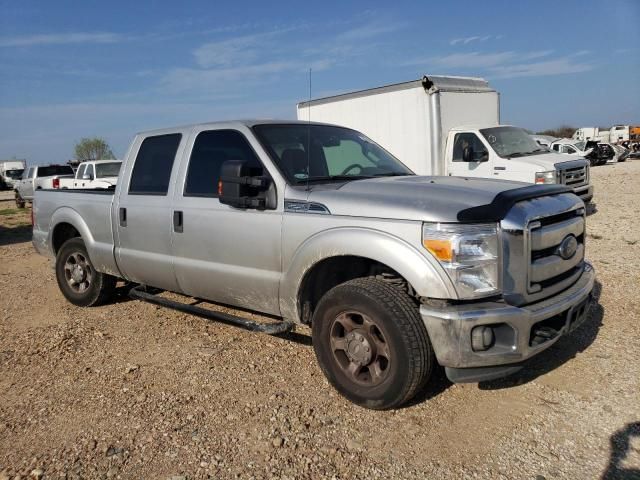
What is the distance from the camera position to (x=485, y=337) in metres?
3.00

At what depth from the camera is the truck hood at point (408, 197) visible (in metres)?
3.14

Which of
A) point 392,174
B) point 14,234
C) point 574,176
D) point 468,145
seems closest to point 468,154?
point 468,145

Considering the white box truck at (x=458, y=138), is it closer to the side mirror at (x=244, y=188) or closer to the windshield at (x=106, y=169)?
the windshield at (x=106, y=169)

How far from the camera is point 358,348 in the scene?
11.1ft

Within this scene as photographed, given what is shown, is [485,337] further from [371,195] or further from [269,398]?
[269,398]

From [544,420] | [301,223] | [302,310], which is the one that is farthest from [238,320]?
[544,420]

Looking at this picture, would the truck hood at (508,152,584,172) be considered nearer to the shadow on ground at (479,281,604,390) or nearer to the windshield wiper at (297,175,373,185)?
the shadow on ground at (479,281,604,390)

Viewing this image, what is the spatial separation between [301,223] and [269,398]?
1.20 meters

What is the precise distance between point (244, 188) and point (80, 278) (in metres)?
3.08

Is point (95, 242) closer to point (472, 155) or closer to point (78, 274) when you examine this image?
point (78, 274)

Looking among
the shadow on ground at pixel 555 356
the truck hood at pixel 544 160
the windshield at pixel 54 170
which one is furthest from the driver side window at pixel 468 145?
the windshield at pixel 54 170

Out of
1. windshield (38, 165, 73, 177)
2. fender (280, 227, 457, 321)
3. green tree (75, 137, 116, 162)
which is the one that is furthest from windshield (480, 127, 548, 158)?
green tree (75, 137, 116, 162)

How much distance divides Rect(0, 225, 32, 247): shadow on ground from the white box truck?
7094 millimetres

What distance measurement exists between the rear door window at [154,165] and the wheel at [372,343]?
2101mm
